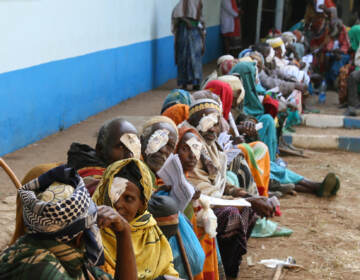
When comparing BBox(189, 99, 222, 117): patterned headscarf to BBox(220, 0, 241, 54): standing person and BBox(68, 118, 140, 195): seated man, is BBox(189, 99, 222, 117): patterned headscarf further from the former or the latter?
BBox(220, 0, 241, 54): standing person

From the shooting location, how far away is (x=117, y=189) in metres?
2.89

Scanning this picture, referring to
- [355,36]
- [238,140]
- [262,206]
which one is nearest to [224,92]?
[238,140]

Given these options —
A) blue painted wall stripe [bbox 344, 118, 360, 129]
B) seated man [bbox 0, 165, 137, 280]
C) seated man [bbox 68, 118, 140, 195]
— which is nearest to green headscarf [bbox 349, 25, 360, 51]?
blue painted wall stripe [bbox 344, 118, 360, 129]

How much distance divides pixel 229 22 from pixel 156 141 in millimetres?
13256

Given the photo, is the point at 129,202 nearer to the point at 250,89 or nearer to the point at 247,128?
the point at 247,128

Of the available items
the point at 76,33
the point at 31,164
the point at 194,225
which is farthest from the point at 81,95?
the point at 194,225

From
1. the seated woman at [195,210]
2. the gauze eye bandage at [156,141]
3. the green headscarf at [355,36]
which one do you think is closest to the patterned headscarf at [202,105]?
the seated woman at [195,210]

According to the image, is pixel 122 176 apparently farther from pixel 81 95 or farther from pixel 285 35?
pixel 285 35

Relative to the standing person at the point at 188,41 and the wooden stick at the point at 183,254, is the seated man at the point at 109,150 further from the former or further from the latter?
the standing person at the point at 188,41

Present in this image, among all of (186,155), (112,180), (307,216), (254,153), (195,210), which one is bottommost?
(307,216)

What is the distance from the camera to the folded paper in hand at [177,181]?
344cm

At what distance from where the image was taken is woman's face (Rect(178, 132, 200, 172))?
167 inches

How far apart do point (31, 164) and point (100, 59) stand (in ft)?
10.8

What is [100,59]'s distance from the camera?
30.4ft
